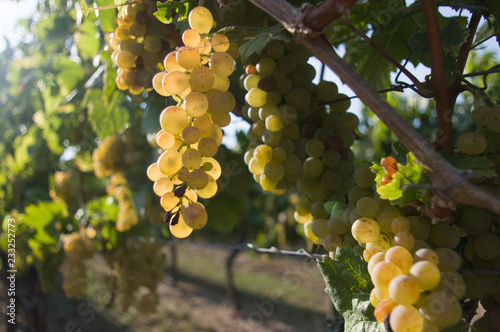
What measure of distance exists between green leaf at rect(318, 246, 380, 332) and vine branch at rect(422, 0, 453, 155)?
0.23 metres

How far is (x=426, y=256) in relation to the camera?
0.50 meters

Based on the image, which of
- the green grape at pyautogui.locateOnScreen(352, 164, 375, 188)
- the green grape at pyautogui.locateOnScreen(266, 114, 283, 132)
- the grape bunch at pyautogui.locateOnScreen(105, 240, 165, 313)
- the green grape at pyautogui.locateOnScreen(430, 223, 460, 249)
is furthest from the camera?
the grape bunch at pyautogui.locateOnScreen(105, 240, 165, 313)

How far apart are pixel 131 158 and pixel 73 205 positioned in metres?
0.97

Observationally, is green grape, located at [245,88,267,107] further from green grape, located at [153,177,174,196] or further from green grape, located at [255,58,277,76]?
green grape, located at [153,177,174,196]

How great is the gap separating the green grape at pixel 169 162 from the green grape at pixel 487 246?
0.49 m

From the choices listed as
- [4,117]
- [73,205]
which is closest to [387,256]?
[73,205]

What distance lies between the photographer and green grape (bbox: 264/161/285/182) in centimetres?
85

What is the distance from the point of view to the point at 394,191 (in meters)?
0.56

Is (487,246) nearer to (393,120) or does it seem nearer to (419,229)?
(419,229)

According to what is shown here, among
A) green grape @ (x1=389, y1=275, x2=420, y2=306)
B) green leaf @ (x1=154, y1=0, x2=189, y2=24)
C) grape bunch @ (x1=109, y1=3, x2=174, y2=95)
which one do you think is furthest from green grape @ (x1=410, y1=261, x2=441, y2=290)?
grape bunch @ (x1=109, y1=3, x2=174, y2=95)

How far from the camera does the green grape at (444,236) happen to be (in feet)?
1.87

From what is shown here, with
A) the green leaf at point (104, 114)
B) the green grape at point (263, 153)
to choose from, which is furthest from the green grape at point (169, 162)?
the green leaf at point (104, 114)

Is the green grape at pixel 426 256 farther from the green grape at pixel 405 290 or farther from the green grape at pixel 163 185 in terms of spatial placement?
the green grape at pixel 163 185

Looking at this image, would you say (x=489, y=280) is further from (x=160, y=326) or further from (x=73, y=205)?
(x=160, y=326)
